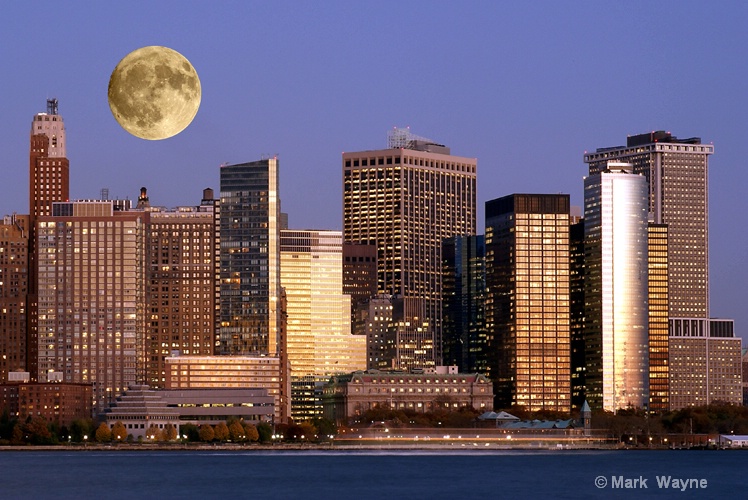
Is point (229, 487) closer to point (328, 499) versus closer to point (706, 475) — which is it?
point (328, 499)

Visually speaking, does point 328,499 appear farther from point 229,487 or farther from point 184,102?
point 184,102

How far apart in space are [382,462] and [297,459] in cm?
1088

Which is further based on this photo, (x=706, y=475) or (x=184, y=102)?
(x=706, y=475)

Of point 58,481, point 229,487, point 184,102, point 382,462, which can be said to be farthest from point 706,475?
point 184,102

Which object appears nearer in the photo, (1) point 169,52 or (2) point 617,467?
(1) point 169,52

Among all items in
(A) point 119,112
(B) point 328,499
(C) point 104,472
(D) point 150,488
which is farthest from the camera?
(C) point 104,472

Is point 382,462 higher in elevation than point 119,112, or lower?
lower

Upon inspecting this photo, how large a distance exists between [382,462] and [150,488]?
175ft

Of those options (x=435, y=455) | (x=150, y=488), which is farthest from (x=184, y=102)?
(x=435, y=455)

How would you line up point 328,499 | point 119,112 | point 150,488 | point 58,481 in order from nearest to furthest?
point 119,112
point 328,499
point 150,488
point 58,481

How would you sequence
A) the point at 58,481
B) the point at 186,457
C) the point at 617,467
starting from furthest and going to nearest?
the point at 186,457, the point at 617,467, the point at 58,481

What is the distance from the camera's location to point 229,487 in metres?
120

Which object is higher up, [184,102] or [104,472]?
[184,102]

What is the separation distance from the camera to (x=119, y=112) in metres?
31.0
